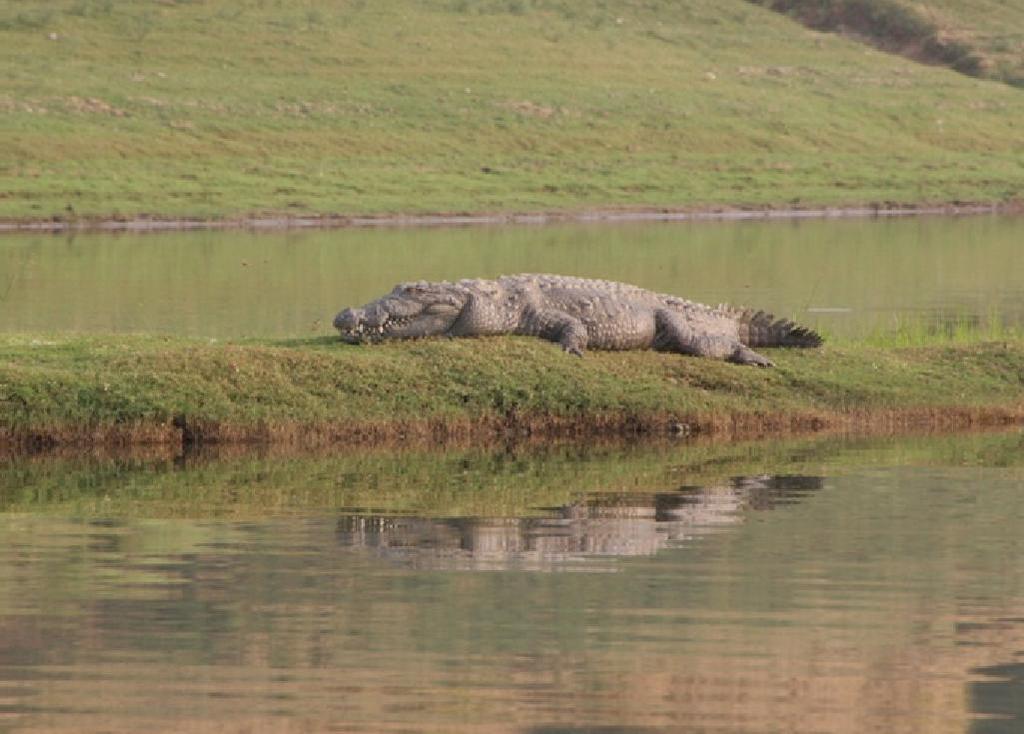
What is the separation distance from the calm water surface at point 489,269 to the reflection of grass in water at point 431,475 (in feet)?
22.8

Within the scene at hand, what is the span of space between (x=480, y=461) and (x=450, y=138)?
5143 centimetres

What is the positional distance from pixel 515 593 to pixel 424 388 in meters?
7.30

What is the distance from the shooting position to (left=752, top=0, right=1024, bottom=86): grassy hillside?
103 meters

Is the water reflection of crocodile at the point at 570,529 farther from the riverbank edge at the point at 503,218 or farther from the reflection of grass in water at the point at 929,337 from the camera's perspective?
the riverbank edge at the point at 503,218

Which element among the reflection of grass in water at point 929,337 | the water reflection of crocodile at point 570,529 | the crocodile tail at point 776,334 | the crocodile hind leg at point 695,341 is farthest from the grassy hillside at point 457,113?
the water reflection of crocodile at point 570,529

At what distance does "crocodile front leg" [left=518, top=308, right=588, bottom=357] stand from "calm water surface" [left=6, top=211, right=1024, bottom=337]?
18.9 ft

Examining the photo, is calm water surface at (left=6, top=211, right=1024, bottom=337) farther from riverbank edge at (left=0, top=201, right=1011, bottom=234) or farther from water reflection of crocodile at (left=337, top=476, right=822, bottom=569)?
water reflection of crocodile at (left=337, top=476, right=822, bottom=569)

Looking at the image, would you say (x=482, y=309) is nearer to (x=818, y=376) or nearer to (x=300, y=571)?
(x=818, y=376)

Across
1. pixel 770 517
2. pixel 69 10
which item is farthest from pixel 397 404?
pixel 69 10

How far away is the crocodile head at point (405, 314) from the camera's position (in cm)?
2184

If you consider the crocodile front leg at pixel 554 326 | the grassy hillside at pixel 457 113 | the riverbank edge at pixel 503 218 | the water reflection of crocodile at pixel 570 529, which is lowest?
the riverbank edge at pixel 503 218

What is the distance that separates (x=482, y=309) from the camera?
72.3ft

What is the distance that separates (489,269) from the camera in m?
42.0

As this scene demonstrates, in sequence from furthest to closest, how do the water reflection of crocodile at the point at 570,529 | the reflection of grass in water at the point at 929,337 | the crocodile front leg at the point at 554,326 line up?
1. the reflection of grass in water at the point at 929,337
2. the crocodile front leg at the point at 554,326
3. the water reflection of crocodile at the point at 570,529
